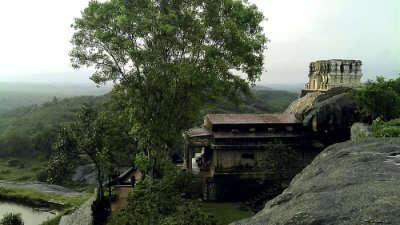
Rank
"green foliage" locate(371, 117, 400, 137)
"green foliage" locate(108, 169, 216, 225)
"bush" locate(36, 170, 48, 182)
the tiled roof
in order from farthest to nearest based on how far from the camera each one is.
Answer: "bush" locate(36, 170, 48, 182)
the tiled roof
"green foliage" locate(371, 117, 400, 137)
"green foliage" locate(108, 169, 216, 225)

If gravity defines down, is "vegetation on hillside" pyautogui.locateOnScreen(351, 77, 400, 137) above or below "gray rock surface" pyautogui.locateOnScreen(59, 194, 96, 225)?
above

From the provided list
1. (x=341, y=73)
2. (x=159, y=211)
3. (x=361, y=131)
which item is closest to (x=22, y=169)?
(x=341, y=73)

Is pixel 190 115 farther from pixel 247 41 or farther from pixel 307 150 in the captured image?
pixel 307 150

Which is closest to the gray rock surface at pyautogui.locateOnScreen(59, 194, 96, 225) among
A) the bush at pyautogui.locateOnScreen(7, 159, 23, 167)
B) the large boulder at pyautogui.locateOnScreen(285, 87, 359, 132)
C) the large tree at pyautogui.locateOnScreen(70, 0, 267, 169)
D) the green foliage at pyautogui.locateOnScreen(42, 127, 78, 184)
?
the green foliage at pyautogui.locateOnScreen(42, 127, 78, 184)

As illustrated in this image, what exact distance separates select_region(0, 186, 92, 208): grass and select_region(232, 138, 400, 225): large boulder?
32.4 meters

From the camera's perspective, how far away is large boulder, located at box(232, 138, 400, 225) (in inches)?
251

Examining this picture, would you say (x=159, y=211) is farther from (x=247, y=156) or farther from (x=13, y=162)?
(x=13, y=162)

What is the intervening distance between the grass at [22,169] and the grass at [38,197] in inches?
588

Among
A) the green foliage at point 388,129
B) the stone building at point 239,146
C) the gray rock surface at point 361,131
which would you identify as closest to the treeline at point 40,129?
the stone building at point 239,146

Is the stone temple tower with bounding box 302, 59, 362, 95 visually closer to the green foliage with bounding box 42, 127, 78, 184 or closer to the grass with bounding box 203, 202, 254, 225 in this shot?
the grass with bounding box 203, 202, 254, 225

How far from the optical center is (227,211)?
76.9 ft

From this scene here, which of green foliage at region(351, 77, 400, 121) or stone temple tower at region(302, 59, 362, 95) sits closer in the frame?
green foliage at region(351, 77, 400, 121)

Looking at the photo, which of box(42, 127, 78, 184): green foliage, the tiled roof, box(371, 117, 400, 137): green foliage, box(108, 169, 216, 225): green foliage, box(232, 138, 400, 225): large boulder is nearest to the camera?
box(232, 138, 400, 225): large boulder

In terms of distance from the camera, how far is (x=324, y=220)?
651 centimetres
